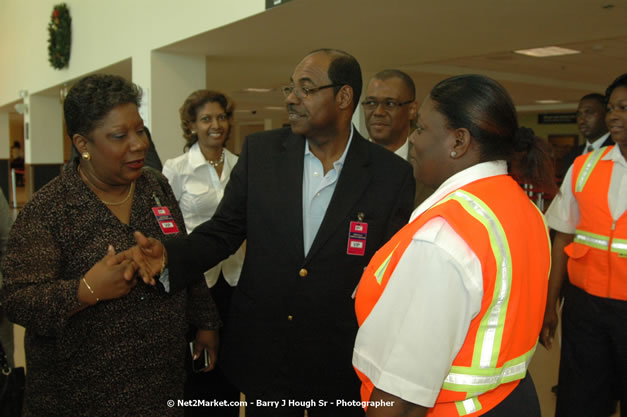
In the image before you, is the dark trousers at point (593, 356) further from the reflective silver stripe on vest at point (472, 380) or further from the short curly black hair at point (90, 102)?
the short curly black hair at point (90, 102)

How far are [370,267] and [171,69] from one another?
6106 millimetres

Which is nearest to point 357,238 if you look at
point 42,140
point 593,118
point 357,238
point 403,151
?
point 357,238

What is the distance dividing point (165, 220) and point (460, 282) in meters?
1.13

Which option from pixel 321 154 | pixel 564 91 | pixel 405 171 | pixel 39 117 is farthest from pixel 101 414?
pixel 564 91

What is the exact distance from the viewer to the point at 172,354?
178 centimetres

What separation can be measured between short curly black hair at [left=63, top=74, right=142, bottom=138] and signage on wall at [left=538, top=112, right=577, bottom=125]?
807 inches

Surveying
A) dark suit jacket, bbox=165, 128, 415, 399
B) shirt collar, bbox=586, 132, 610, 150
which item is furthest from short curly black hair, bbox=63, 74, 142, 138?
shirt collar, bbox=586, 132, 610, 150

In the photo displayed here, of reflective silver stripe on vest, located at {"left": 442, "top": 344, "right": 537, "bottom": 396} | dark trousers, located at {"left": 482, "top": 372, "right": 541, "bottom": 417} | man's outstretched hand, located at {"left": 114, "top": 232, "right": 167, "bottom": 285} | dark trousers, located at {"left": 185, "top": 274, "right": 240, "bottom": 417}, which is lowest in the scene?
dark trousers, located at {"left": 185, "top": 274, "right": 240, "bottom": 417}

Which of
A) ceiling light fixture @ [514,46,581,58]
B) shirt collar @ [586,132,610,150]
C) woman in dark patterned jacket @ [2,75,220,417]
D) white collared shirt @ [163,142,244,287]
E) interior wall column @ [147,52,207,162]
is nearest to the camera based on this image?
woman in dark patterned jacket @ [2,75,220,417]

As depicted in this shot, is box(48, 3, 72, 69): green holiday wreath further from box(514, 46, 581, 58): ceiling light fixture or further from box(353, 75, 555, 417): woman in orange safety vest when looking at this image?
box(353, 75, 555, 417): woman in orange safety vest

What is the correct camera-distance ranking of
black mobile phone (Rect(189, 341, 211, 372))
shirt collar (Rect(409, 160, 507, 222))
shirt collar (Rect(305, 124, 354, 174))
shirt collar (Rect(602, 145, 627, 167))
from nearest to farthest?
shirt collar (Rect(409, 160, 507, 222)) < shirt collar (Rect(305, 124, 354, 174)) < black mobile phone (Rect(189, 341, 211, 372)) < shirt collar (Rect(602, 145, 627, 167))

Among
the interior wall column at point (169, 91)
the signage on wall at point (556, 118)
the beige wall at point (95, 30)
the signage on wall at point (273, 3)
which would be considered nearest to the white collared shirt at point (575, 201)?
the signage on wall at point (273, 3)

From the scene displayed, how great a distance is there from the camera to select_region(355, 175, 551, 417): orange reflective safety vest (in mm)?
1122

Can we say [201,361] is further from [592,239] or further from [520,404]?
[592,239]
